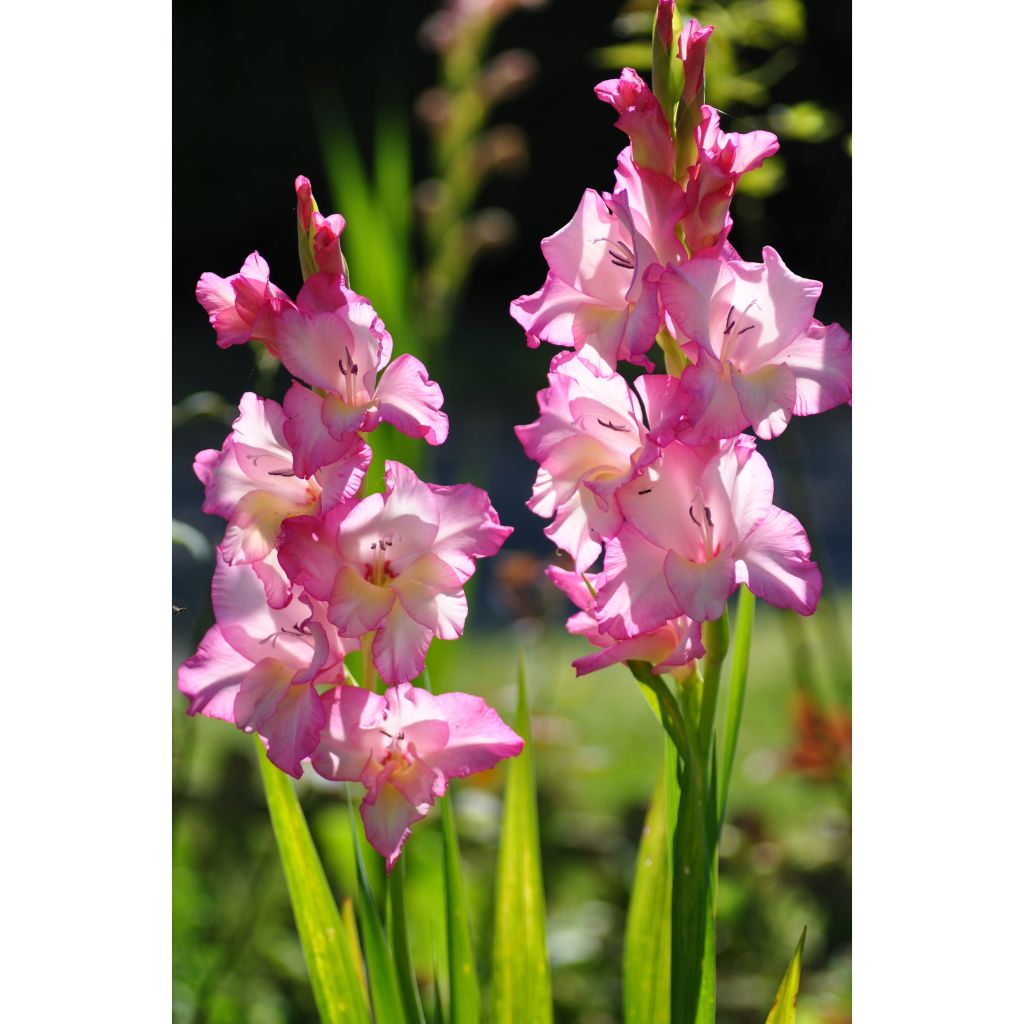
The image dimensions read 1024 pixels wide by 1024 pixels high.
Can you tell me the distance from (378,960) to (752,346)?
0.39 m

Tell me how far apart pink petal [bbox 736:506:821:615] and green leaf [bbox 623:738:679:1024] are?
0.70 feet

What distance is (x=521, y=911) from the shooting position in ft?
2.67

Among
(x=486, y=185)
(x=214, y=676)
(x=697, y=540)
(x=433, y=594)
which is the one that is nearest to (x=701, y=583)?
(x=697, y=540)

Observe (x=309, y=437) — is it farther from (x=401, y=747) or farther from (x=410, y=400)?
(x=401, y=747)

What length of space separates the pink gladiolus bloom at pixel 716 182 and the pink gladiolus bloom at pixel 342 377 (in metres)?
0.15

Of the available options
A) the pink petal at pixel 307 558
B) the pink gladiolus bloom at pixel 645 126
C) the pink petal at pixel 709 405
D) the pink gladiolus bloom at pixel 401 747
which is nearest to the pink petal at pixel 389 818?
the pink gladiolus bloom at pixel 401 747

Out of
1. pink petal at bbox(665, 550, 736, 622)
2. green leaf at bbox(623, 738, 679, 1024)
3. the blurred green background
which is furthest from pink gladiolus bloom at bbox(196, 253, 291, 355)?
green leaf at bbox(623, 738, 679, 1024)

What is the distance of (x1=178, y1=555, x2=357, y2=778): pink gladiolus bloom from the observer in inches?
23.8

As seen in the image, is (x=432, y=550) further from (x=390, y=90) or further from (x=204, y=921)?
(x=390, y=90)

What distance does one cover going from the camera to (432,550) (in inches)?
23.9

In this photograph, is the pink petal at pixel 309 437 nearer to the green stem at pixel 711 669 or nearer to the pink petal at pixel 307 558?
the pink petal at pixel 307 558

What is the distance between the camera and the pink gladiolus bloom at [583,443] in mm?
606
